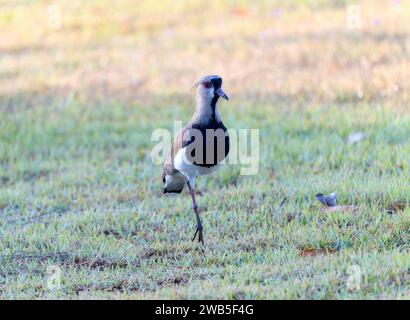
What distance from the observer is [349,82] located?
33.1 ft

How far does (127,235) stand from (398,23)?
23.0ft

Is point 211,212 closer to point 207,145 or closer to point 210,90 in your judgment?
point 207,145

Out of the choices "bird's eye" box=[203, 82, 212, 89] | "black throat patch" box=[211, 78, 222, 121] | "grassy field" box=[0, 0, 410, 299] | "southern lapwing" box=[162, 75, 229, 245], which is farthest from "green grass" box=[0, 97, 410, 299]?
"bird's eye" box=[203, 82, 212, 89]

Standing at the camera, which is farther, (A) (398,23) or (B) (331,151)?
(A) (398,23)

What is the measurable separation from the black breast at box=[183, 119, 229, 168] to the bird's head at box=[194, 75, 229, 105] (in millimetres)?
195

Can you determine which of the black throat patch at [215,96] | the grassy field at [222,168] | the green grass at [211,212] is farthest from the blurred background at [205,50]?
the black throat patch at [215,96]

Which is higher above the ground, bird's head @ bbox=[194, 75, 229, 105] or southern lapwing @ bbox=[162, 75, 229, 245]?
bird's head @ bbox=[194, 75, 229, 105]

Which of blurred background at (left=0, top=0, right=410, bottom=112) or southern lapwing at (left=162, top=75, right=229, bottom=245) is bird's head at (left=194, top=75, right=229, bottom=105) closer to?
southern lapwing at (left=162, top=75, right=229, bottom=245)

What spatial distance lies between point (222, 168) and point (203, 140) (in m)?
2.14

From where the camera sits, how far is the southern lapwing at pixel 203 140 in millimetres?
5812

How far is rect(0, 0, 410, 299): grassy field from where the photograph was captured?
5.46 m

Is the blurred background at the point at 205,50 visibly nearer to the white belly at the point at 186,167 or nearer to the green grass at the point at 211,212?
the green grass at the point at 211,212
